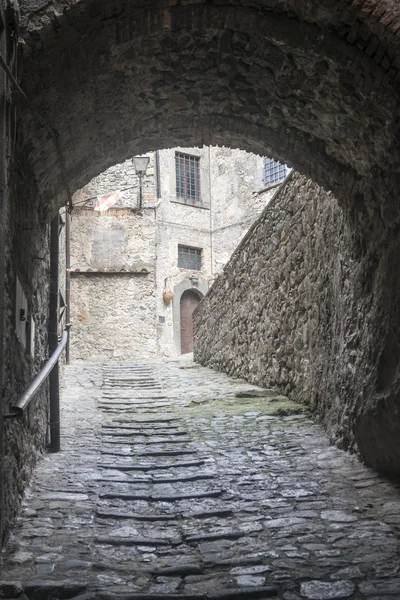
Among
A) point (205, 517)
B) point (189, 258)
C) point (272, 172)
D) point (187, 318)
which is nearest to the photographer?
point (205, 517)

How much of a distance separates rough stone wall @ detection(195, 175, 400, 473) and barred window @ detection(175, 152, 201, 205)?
1083 cm

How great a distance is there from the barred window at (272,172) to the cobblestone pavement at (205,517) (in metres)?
15.5

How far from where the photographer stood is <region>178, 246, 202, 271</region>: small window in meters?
20.2

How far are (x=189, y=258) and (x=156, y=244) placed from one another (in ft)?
7.16

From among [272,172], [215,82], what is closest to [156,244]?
[272,172]

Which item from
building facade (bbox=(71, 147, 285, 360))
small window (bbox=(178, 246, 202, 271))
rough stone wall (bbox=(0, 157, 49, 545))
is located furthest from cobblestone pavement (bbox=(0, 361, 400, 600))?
small window (bbox=(178, 246, 202, 271))

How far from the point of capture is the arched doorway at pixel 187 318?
1952 cm

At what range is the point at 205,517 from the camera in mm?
3572

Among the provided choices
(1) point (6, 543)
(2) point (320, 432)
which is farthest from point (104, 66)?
(2) point (320, 432)

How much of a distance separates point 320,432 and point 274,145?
8.01 feet

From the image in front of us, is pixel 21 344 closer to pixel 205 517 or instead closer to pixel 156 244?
pixel 205 517

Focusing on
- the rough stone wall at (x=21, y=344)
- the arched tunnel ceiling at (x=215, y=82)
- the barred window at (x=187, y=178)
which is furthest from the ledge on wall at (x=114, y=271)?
the arched tunnel ceiling at (x=215, y=82)

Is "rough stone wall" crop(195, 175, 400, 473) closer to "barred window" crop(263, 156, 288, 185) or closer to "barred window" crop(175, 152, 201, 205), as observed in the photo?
"barred window" crop(175, 152, 201, 205)

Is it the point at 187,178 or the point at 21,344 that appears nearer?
the point at 21,344
